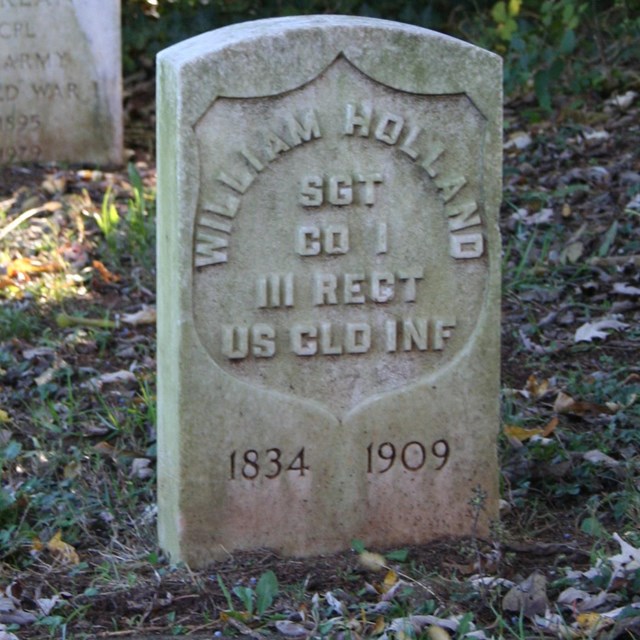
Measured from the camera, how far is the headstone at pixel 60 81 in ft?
23.5

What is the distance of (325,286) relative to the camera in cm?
346

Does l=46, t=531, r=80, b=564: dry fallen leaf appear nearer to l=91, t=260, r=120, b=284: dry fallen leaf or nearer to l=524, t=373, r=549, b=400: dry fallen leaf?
l=524, t=373, r=549, b=400: dry fallen leaf

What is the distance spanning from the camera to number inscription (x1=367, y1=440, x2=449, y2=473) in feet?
11.6

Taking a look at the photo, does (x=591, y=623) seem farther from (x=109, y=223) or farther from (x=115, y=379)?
(x=109, y=223)

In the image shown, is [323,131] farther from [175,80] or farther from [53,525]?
[53,525]

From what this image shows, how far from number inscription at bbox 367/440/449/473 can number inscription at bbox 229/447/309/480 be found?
0.61 ft

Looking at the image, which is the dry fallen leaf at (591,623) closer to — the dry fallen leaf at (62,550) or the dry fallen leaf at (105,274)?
the dry fallen leaf at (62,550)

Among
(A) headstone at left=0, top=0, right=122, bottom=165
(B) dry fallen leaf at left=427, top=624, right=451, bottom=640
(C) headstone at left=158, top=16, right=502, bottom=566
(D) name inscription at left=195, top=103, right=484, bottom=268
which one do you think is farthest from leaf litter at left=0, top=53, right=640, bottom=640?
(D) name inscription at left=195, top=103, right=484, bottom=268

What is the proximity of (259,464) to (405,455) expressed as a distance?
38 centimetres

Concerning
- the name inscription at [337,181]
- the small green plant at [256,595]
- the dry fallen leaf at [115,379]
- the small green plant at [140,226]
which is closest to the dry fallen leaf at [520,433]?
the name inscription at [337,181]

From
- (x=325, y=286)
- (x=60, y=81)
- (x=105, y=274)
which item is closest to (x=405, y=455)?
(x=325, y=286)

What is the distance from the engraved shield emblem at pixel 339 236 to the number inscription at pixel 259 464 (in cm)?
17

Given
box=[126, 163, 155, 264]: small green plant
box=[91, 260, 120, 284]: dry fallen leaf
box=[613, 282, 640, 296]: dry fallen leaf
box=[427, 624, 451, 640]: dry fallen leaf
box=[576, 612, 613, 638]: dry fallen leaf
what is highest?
box=[126, 163, 155, 264]: small green plant

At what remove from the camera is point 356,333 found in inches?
138
